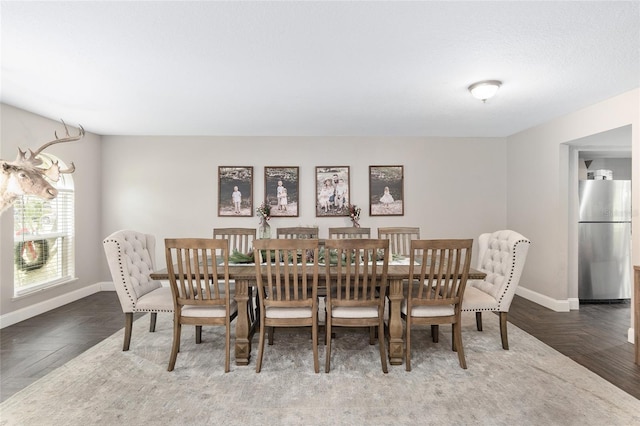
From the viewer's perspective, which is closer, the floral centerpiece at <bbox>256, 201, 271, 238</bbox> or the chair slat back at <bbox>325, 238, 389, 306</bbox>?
the chair slat back at <bbox>325, 238, 389, 306</bbox>

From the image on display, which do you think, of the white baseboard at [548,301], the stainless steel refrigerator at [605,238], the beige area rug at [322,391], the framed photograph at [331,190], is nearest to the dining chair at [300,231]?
the framed photograph at [331,190]

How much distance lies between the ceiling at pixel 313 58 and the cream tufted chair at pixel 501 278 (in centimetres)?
143

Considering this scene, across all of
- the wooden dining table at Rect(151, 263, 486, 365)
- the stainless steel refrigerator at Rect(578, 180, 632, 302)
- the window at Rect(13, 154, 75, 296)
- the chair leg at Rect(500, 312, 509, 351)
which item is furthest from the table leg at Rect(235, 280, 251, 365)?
the stainless steel refrigerator at Rect(578, 180, 632, 302)

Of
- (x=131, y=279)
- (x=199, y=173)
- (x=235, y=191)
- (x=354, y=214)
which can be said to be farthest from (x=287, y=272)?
(x=199, y=173)

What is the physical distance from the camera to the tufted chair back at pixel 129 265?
2.79 metres

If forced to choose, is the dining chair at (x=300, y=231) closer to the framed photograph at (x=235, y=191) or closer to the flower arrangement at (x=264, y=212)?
the flower arrangement at (x=264, y=212)

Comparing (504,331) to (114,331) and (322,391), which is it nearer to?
(322,391)

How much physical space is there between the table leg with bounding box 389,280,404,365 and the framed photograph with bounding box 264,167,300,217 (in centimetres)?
274

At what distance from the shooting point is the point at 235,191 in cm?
514

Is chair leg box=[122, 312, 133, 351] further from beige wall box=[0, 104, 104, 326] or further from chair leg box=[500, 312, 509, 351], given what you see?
chair leg box=[500, 312, 509, 351]

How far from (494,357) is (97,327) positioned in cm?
390

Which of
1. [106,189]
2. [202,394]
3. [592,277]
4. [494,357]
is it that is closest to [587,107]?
[592,277]

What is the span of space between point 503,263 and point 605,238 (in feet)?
8.22

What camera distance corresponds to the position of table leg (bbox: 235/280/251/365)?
8.67 feet
